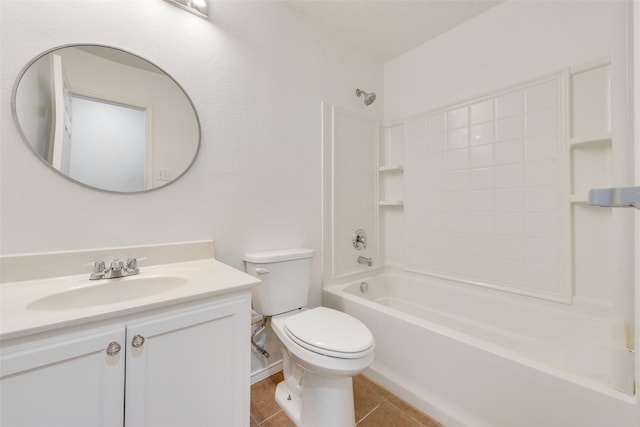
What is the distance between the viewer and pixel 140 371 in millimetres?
759

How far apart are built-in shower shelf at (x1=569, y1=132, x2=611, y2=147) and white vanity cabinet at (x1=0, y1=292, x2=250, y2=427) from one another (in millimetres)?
1939

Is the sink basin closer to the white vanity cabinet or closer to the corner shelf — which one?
the white vanity cabinet

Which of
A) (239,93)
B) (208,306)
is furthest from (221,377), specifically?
(239,93)

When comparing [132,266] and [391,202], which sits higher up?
[391,202]

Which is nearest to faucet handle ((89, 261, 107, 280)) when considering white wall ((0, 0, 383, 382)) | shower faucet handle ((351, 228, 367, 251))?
white wall ((0, 0, 383, 382))

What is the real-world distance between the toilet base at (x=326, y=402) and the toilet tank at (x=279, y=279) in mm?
394

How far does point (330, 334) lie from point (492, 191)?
1.49 metres

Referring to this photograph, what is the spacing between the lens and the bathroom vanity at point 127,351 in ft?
2.04

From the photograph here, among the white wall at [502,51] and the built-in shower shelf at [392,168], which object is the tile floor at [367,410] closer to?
the built-in shower shelf at [392,168]

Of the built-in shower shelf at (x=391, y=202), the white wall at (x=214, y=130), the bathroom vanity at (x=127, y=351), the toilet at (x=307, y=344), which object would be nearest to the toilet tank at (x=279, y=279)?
the toilet at (x=307, y=344)

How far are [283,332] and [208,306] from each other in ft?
1.73

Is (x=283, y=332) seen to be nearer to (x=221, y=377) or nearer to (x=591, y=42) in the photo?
(x=221, y=377)

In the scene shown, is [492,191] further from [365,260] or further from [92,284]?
[92,284]

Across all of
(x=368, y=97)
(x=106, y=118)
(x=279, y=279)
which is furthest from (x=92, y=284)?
(x=368, y=97)
